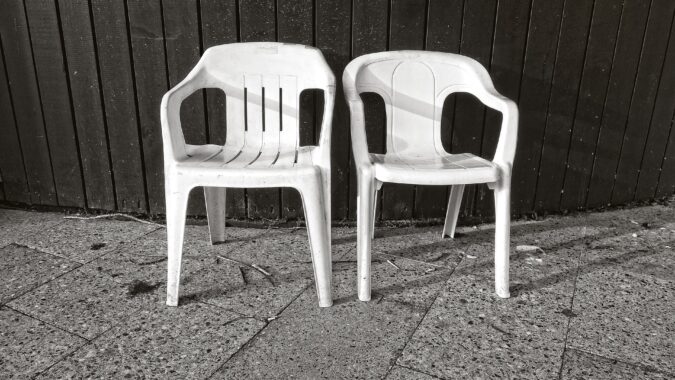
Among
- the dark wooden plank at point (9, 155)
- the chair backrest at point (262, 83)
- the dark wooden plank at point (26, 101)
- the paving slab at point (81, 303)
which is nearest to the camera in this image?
the paving slab at point (81, 303)

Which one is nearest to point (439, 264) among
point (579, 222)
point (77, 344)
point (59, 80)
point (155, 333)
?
point (579, 222)

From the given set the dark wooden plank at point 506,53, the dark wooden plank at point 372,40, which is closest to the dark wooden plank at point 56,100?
the dark wooden plank at point 372,40

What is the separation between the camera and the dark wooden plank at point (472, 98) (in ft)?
9.08

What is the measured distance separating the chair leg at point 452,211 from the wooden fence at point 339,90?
24 cm

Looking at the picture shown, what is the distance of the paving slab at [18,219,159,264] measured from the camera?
8.70 ft

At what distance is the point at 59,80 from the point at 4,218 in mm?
909

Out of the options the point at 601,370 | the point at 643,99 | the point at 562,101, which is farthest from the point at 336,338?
the point at 643,99

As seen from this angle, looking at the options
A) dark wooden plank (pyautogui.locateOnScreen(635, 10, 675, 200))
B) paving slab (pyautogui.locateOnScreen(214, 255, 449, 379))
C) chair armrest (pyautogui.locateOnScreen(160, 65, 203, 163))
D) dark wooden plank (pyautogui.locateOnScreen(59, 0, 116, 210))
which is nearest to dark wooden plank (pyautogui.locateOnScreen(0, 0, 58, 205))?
dark wooden plank (pyautogui.locateOnScreen(59, 0, 116, 210))

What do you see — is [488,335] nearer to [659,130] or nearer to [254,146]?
[254,146]

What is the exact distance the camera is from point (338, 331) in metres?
2.01

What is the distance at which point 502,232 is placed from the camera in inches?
87.0

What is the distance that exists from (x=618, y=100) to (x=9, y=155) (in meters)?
3.73

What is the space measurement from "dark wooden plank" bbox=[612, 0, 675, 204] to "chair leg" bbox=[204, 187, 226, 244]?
8.06 ft

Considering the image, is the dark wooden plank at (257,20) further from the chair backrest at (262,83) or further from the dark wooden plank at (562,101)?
the dark wooden plank at (562,101)
